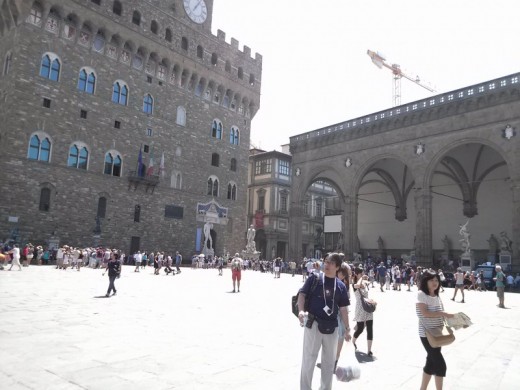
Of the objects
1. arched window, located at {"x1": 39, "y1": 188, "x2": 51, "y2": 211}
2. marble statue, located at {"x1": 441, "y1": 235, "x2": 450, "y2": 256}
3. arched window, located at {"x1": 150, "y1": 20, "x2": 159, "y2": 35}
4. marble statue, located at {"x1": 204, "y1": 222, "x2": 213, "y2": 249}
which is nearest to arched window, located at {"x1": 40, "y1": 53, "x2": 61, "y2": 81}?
arched window, located at {"x1": 39, "y1": 188, "x2": 51, "y2": 211}

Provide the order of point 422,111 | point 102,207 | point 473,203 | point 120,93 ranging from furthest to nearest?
point 473,203 < point 120,93 < point 102,207 < point 422,111

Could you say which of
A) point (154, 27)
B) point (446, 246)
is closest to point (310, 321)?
point (446, 246)

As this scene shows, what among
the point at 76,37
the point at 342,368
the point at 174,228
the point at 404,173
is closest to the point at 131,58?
the point at 76,37

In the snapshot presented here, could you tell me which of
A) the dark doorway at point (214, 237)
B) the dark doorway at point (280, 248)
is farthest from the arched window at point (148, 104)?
the dark doorway at point (280, 248)

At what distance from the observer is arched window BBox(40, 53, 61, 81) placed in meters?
26.1

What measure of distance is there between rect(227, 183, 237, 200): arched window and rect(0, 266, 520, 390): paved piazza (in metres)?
28.6

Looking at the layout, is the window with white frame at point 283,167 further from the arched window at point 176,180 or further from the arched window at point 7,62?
the arched window at point 7,62

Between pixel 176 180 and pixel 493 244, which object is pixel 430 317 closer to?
pixel 493 244

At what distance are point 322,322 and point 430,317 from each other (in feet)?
3.93

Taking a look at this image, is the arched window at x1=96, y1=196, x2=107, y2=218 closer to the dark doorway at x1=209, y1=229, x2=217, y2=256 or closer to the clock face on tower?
the dark doorway at x1=209, y1=229, x2=217, y2=256

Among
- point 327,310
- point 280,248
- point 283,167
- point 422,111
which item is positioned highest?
point 422,111

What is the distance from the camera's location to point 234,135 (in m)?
39.5

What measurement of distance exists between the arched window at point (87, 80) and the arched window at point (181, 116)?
301 inches

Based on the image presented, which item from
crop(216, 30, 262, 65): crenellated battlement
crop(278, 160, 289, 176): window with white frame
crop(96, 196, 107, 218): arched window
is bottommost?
crop(96, 196, 107, 218): arched window
